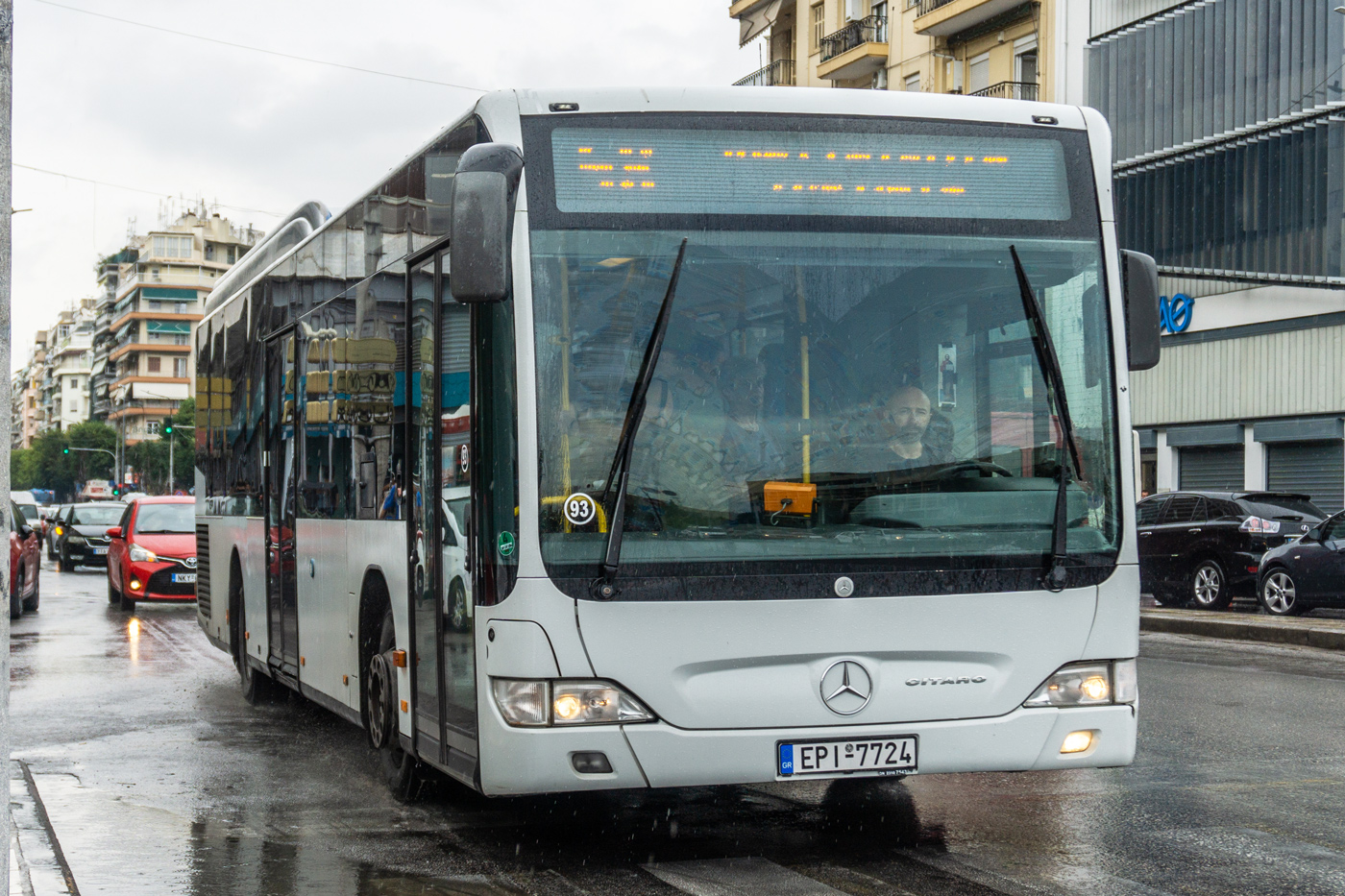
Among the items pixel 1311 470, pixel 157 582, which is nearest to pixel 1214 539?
pixel 1311 470

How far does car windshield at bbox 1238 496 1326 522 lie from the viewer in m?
22.0

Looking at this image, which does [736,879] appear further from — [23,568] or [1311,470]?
[1311,470]

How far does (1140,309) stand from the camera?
654 centimetres

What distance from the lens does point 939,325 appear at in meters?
6.16

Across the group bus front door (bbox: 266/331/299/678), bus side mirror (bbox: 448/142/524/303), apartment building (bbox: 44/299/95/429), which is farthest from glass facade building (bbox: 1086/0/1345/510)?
apartment building (bbox: 44/299/95/429)

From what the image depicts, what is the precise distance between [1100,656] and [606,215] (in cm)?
233

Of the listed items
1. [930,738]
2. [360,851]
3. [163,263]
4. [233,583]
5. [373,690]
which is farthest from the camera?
[163,263]

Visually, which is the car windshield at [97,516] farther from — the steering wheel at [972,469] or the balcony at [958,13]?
the steering wheel at [972,469]

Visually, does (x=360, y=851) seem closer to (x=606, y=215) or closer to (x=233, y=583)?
(x=606, y=215)

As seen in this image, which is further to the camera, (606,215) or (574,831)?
(574,831)

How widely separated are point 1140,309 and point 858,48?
3772cm

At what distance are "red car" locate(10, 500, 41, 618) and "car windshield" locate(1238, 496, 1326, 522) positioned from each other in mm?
14971

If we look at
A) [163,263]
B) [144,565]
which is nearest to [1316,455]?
[144,565]

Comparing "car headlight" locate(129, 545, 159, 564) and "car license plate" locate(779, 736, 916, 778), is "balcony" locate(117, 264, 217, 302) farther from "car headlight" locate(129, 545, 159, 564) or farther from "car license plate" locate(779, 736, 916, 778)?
"car license plate" locate(779, 736, 916, 778)
